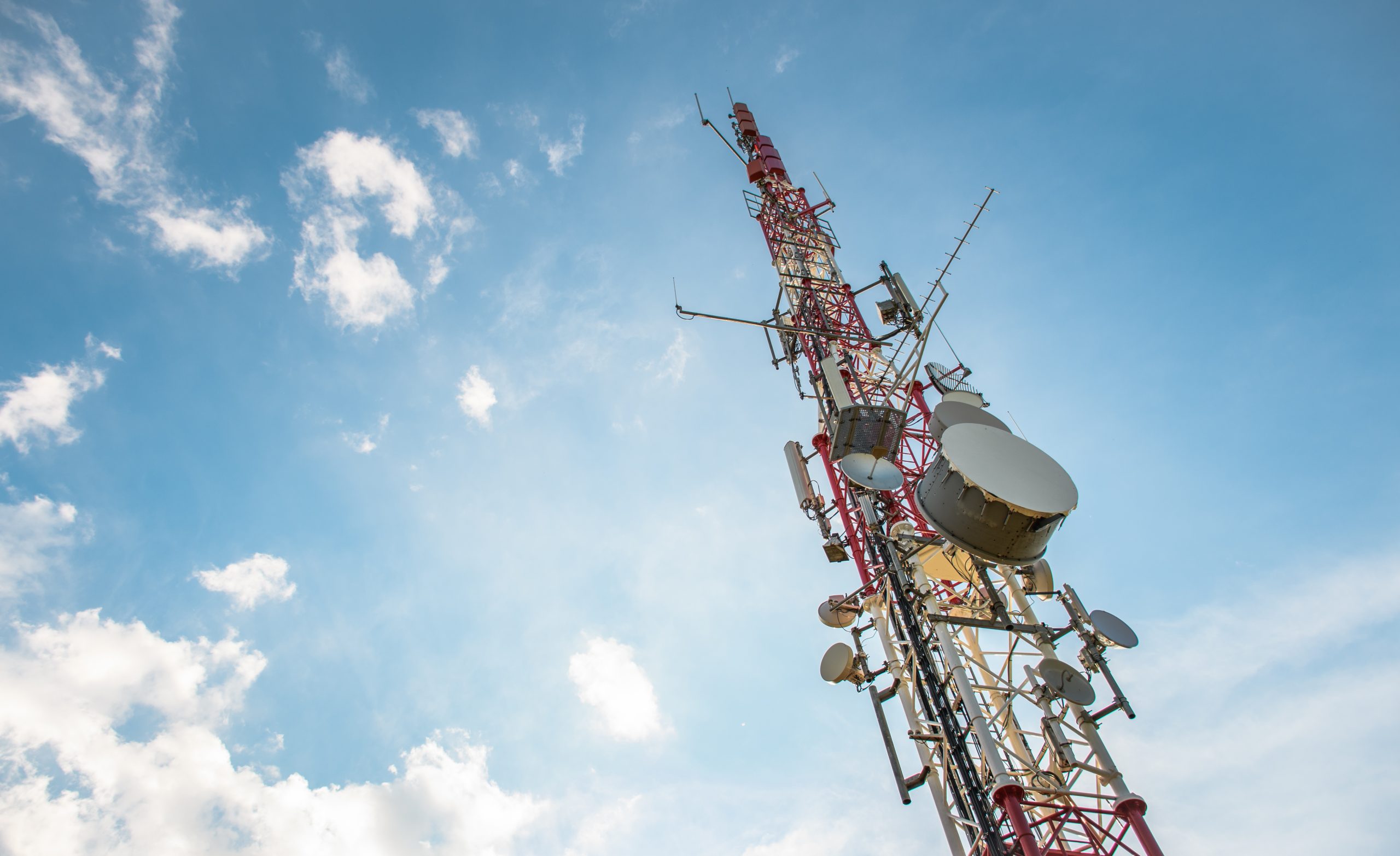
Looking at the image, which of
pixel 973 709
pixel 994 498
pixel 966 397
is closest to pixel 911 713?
pixel 973 709

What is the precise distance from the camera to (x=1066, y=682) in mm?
11883

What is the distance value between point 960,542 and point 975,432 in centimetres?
189

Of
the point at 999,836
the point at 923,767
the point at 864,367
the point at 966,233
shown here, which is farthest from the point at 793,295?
the point at 999,836

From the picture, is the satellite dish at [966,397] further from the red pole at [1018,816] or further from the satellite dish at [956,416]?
the red pole at [1018,816]

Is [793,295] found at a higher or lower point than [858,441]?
higher

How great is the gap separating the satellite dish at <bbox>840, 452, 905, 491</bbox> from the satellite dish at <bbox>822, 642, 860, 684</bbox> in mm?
3240

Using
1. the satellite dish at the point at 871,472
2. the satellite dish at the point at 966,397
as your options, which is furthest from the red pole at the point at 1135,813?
the satellite dish at the point at 966,397

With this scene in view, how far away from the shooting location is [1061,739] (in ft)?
37.0

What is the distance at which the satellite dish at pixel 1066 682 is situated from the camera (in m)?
11.7

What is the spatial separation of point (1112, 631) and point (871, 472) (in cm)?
522

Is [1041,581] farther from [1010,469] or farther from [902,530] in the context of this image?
[1010,469]

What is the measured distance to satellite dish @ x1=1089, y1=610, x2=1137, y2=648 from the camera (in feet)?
41.6

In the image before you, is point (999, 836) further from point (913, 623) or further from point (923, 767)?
point (913, 623)

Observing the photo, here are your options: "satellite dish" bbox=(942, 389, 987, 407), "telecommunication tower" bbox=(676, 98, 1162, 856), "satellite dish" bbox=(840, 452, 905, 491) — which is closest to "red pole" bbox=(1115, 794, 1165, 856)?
"telecommunication tower" bbox=(676, 98, 1162, 856)
